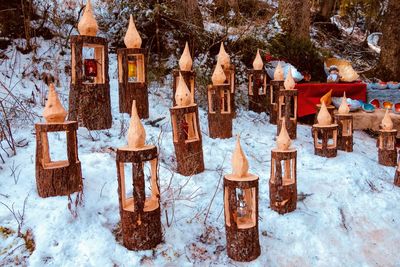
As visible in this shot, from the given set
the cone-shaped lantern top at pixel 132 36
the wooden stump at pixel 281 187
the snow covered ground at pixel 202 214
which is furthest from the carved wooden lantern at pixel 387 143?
the cone-shaped lantern top at pixel 132 36

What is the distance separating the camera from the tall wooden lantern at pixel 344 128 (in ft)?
16.9

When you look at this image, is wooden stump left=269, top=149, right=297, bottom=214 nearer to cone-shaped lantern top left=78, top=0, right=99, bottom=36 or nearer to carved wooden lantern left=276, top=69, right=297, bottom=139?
carved wooden lantern left=276, top=69, right=297, bottom=139

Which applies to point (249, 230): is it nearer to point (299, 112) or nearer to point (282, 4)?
point (299, 112)

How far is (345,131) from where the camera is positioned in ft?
17.1

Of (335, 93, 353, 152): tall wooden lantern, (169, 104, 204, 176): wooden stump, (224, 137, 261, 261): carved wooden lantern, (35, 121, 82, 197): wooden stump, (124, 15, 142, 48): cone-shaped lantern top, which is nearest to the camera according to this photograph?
(224, 137, 261, 261): carved wooden lantern

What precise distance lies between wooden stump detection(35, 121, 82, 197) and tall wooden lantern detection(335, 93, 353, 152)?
371 centimetres

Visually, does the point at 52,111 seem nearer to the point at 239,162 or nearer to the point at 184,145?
the point at 184,145

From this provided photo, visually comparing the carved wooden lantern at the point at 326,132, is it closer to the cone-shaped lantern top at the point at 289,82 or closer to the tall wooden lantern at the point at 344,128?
the tall wooden lantern at the point at 344,128

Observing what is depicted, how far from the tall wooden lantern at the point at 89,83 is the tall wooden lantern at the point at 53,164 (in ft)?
4.23

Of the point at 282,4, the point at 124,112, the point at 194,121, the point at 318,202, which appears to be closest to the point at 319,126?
the point at 318,202

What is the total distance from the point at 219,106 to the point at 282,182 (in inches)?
69.2

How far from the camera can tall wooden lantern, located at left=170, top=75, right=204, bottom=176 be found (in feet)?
12.5

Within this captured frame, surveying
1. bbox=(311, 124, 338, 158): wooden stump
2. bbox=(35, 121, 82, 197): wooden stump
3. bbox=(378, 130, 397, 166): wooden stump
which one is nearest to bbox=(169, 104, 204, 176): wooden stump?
bbox=(35, 121, 82, 197): wooden stump

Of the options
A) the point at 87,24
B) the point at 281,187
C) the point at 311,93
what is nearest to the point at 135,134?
the point at 281,187
